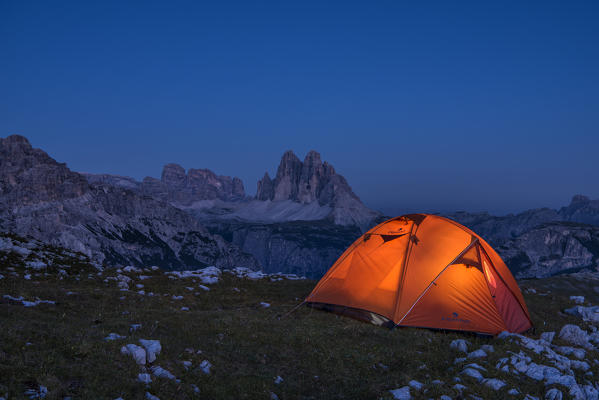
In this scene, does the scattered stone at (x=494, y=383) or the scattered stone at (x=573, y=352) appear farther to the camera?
the scattered stone at (x=573, y=352)

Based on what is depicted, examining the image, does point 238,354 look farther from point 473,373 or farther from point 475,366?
point 475,366

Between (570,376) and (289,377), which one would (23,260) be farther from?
(570,376)

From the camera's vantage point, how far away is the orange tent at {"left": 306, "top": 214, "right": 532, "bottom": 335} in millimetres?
17203

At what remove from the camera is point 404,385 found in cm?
1038

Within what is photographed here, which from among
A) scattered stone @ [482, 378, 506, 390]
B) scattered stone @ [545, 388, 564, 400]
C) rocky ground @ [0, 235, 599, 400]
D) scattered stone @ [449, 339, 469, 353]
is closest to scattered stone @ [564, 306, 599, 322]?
rocky ground @ [0, 235, 599, 400]

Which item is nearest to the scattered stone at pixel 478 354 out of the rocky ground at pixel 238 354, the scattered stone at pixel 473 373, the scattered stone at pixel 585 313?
the rocky ground at pixel 238 354

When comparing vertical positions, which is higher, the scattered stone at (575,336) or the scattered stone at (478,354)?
the scattered stone at (478,354)

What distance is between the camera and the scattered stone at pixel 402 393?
9.50m

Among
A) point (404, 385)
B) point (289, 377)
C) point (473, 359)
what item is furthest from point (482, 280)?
point (289, 377)

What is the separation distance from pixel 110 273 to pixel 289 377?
58.6ft

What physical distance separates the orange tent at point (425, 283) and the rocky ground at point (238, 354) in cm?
88

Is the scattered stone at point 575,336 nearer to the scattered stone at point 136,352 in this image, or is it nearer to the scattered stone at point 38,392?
the scattered stone at point 136,352

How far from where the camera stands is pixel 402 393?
966cm

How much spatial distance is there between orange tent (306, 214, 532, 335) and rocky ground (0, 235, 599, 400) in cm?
88
